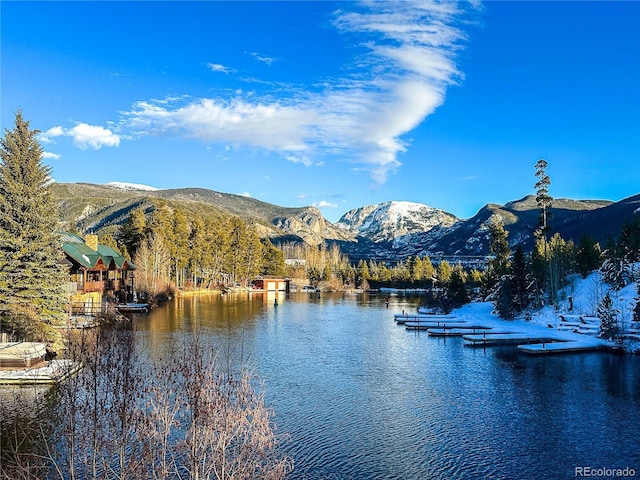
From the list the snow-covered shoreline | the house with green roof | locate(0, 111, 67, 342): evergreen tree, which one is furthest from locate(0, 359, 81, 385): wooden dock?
the snow-covered shoreline

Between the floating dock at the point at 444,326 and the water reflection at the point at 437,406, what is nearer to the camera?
the water reflection at the point at 437,406

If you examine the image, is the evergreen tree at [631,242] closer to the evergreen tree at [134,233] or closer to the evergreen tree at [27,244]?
the evergreen tree at [27,244]

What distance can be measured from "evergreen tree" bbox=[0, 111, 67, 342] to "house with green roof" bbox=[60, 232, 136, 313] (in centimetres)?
1255

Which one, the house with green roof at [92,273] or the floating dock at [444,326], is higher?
the house with green roof at [92,273]

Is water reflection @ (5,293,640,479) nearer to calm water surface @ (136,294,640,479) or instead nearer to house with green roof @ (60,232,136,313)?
calm water surface @ (136,294,640,479)

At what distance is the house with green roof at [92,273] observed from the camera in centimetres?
4338

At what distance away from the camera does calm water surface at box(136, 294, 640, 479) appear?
14.6m

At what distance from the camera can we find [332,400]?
20.8 metres

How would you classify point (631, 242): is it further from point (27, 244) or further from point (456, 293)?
point (27, 244)

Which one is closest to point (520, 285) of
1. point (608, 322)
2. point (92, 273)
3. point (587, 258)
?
point (587, 258)

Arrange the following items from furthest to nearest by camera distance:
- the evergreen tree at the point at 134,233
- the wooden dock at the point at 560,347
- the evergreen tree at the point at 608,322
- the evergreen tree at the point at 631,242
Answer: the evergreen tree at the point at 134,233 → the evergreen tree at the point at 631,242 → the evergreen tree at the point at 608,322 → the wooden dock at the point at 560,347

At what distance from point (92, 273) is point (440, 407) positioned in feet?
134

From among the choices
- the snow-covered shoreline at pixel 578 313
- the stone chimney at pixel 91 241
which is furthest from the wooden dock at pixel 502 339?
the stone chimney at pixel 91 241

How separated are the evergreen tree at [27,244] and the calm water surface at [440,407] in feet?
21.9
